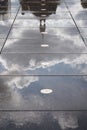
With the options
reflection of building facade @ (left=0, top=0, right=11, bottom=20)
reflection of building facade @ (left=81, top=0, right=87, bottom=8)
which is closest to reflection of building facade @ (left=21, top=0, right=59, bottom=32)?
reflection of building facade @ (left=0, top=0, right=11, bottom=20)

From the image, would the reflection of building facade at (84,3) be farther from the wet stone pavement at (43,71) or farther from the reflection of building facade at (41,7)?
the wet stone pavement at (43,71)

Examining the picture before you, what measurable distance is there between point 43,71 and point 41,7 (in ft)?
37.9

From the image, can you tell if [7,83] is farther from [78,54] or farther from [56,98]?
[78,54]

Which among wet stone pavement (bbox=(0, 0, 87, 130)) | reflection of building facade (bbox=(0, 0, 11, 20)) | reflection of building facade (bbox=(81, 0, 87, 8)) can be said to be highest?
wet stone pavement (bbox=(0, 0, 87, 130))

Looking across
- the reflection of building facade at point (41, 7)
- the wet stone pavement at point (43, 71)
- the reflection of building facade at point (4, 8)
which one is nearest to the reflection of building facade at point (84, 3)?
the reflection of building facade at point (41, 7)

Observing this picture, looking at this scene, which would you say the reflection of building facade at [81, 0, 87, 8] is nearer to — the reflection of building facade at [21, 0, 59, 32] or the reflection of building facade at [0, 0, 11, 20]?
the reflection of building facade at [21, 0, 59, 32]

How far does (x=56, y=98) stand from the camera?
9.37 metres

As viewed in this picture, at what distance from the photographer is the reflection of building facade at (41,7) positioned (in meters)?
19.6

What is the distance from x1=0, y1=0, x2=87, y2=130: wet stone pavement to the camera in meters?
8.36

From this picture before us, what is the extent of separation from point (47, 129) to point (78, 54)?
5660 mm

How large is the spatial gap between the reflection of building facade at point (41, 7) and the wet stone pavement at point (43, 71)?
0.11 meters

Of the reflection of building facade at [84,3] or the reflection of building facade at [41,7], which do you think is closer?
the reflection of building facade at [41,7]

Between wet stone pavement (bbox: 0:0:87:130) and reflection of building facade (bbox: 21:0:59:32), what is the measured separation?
11 centimetres

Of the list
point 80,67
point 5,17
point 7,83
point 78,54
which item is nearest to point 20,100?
point 7,83
